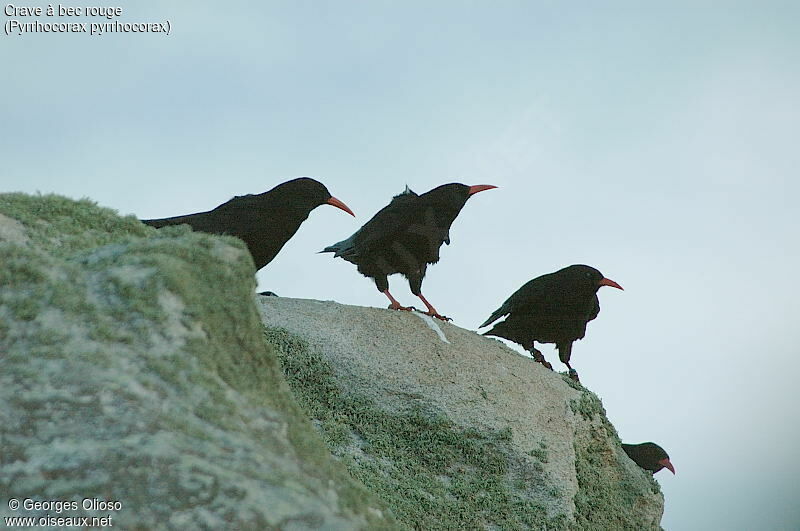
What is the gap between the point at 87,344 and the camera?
257 centimetres

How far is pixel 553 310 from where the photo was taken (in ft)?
32.3

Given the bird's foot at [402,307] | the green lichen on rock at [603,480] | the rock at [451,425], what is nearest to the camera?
the rock at [451,425]

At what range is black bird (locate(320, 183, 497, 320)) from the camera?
872cm

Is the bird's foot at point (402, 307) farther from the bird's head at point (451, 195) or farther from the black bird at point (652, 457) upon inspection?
the black bird at point (652, 457)

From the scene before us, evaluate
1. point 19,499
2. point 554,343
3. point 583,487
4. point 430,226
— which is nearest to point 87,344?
point 19,499

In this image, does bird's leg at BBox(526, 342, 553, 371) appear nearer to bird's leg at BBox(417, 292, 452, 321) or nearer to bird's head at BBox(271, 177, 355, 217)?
bird's leg at BBox(417, 292, 452, 321)

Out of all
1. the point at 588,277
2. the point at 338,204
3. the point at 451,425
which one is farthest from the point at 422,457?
the point at 588,277

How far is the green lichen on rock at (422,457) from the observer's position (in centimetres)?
497

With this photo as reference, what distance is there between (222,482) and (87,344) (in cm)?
64

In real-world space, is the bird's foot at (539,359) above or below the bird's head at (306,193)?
below

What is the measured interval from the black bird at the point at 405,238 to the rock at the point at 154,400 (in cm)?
551

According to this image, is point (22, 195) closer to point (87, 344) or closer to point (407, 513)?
point (87, 344)

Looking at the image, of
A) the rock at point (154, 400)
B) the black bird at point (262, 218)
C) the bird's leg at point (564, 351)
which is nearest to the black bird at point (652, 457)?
the bird's leg at point (564, 351)

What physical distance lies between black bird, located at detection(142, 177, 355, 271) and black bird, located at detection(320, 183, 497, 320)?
65cm
